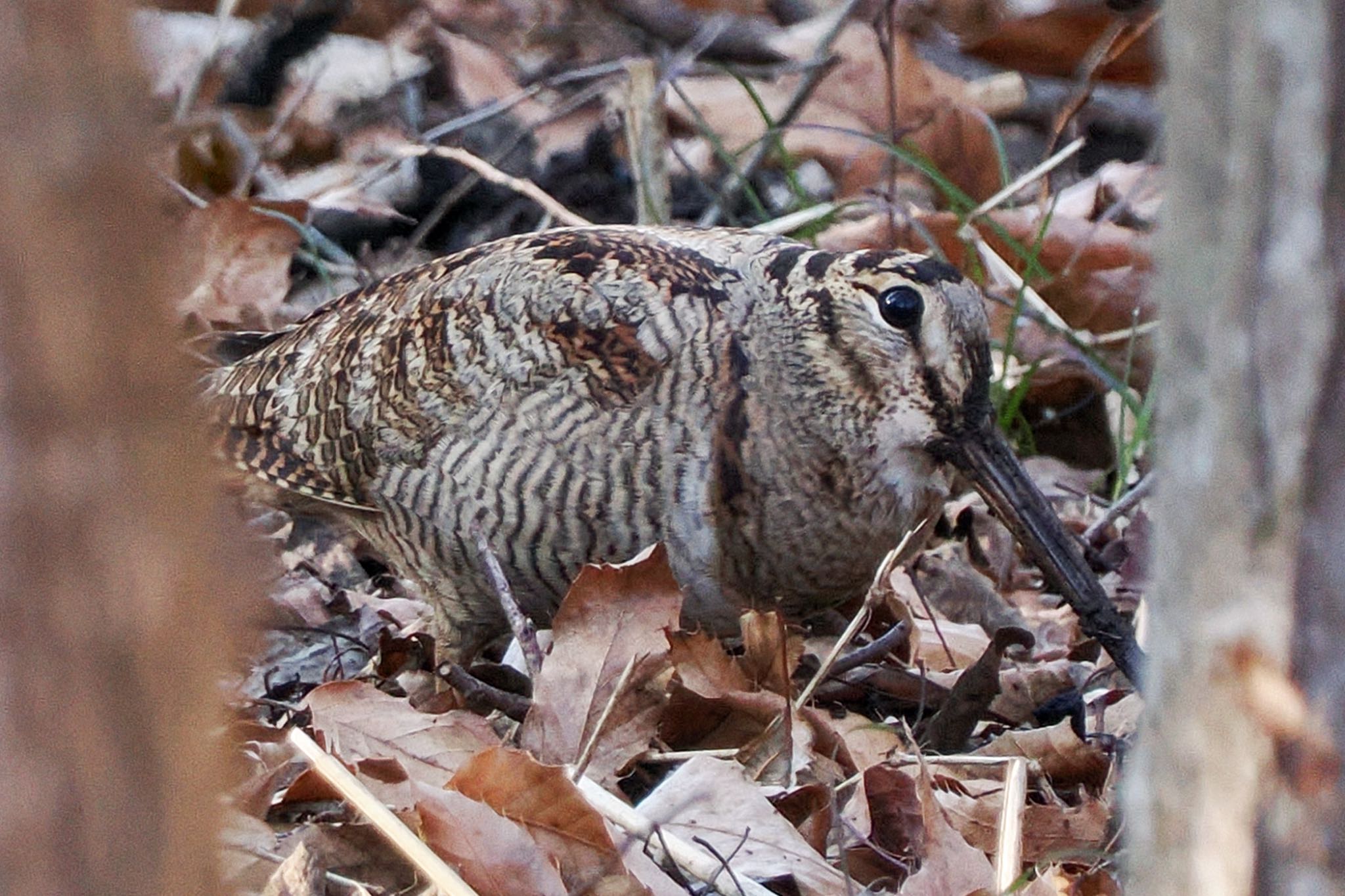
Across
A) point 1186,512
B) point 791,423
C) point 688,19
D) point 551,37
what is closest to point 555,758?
point 791,423

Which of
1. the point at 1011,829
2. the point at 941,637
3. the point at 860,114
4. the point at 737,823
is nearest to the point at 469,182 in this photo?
the point at 860,114

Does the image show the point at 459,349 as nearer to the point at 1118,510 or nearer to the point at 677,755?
the point at 677,755

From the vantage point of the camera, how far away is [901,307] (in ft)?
10.3

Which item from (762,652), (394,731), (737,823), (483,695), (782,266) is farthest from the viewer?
(782,266)

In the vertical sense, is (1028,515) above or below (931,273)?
below

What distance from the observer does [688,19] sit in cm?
586

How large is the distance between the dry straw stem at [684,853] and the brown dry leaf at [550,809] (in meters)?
0.03

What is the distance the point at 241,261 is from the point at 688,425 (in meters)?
1.99

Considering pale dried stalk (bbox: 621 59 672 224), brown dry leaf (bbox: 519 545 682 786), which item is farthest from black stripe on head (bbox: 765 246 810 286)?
pale dried stalk (bbox: 621 59 672 224)

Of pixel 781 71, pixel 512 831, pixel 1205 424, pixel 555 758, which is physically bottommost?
pixel 555 758

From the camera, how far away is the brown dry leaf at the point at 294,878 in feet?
6.77

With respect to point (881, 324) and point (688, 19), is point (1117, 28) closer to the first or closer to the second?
point (688, 19)

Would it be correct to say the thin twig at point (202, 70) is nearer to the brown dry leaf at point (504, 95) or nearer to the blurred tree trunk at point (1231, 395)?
the brown dry leaf at point (504, 95)

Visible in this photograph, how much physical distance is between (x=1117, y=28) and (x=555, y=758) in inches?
155
